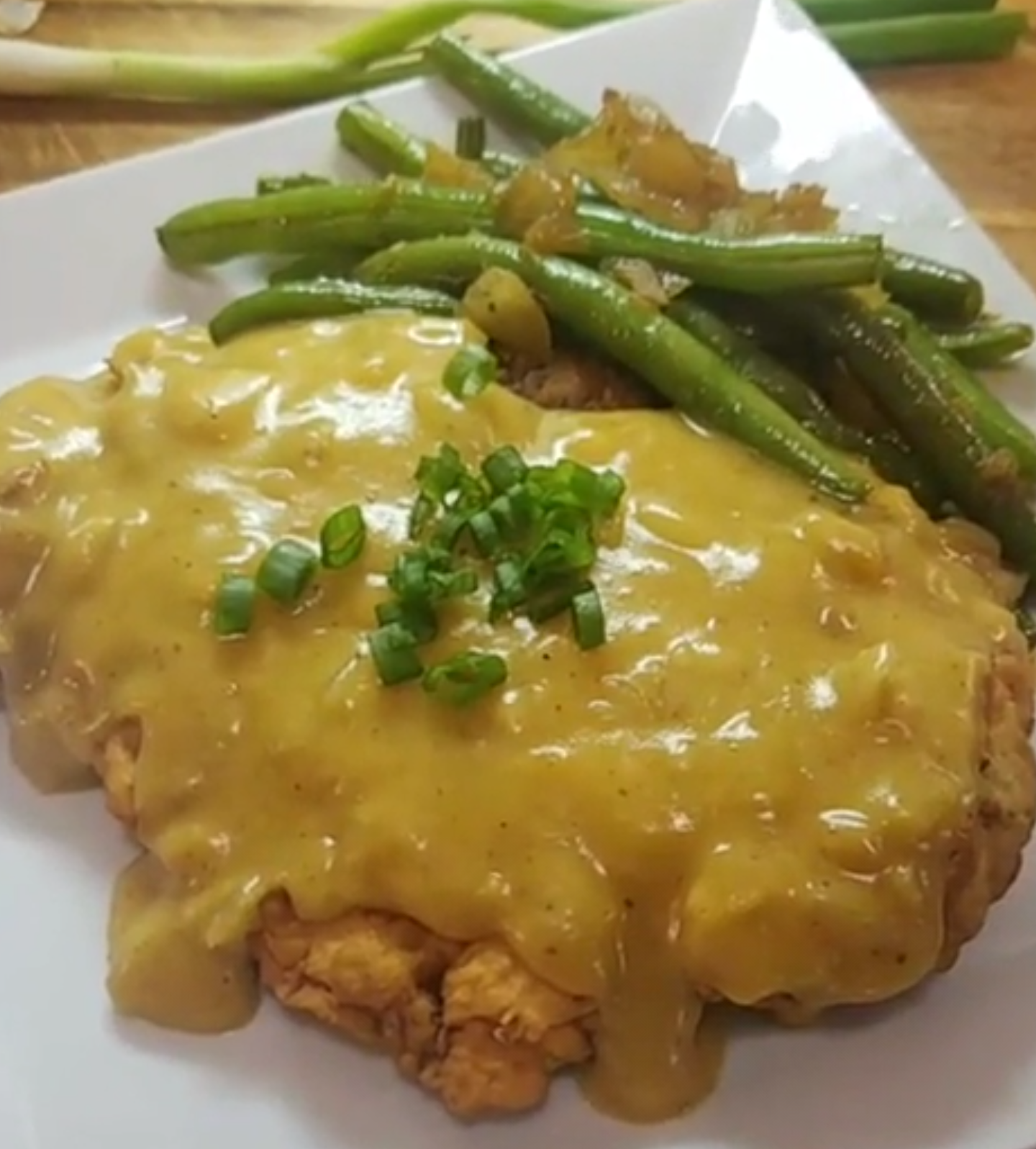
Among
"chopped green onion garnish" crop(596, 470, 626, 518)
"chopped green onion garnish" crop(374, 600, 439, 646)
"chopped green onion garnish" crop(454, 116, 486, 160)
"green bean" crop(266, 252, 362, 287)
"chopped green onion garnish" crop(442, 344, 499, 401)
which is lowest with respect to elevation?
"green bean" crop(266, 252, 362, 287)

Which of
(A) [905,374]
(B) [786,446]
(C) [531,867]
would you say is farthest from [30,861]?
(A) [905,374]

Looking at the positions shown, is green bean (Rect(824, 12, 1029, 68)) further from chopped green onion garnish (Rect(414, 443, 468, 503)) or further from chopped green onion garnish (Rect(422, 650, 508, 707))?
chopped green onion garnish (Rect(422, 650, 508, 707))

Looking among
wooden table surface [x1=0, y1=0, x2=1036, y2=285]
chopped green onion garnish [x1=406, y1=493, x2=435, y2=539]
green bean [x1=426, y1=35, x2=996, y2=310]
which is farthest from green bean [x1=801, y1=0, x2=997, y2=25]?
chopped green onion garnish [x1=406, y1=493, x2=435, y2=539]

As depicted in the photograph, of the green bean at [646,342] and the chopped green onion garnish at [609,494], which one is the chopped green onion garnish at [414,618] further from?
the green bean at [646,342]

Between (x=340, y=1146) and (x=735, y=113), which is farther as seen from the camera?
(x=735, y=113)

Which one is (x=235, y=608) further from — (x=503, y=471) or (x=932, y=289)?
(x=932, y=289)

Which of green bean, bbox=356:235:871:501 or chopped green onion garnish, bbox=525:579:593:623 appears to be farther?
green bean, bbox=356:235:871:501

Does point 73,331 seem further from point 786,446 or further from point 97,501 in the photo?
point 786,446
